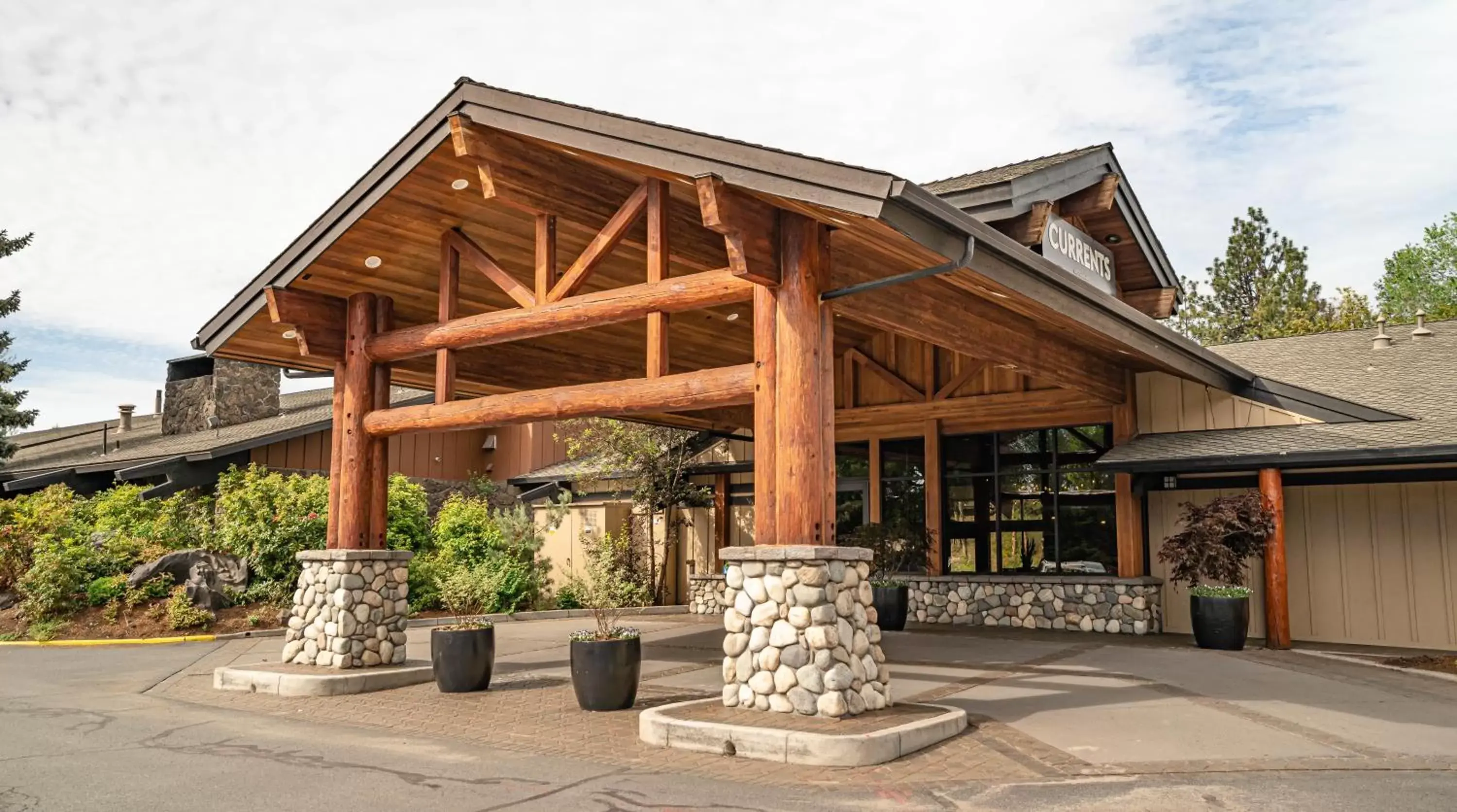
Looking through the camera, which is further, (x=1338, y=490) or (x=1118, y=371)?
(x=1118, y=371)

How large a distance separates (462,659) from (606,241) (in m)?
4.01

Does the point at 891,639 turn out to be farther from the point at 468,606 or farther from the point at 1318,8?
the point at 1318,8

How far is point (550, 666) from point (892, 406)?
7.21 meters

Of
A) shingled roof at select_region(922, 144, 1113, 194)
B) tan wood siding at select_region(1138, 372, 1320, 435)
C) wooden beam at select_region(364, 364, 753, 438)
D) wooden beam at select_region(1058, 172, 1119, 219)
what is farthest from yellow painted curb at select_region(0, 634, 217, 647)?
tan wood siding at select_region(1138, 372, 1320, 435)

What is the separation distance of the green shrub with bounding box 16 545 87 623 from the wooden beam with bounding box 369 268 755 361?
24.3 feet

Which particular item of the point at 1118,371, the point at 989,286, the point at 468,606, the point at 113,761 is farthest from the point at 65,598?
the point at 1118,371

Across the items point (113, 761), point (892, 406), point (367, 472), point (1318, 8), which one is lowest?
point (113, 761)

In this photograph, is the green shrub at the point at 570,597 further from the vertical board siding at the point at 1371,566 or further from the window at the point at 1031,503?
the vertical board siding at the point at 1371,566

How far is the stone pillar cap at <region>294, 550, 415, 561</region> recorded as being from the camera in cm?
1078

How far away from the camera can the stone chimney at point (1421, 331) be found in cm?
1583

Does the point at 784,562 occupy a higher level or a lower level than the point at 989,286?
lower

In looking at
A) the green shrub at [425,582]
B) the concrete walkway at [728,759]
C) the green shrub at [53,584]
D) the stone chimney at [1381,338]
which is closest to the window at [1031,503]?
the concrete walkway at [728,759]

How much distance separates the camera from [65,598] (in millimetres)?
15125

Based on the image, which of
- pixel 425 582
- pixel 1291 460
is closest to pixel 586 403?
pixel 1291 460
